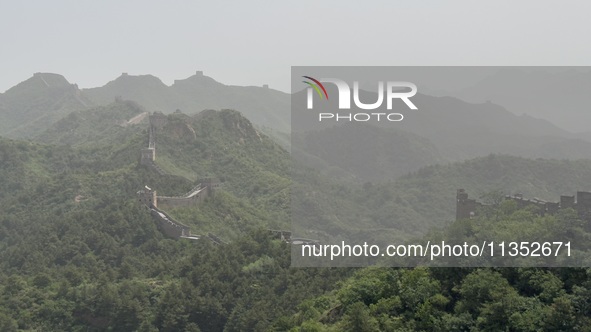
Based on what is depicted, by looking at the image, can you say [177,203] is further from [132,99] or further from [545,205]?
[132,99]

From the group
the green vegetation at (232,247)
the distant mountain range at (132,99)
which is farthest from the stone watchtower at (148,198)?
the distant mountain range at (132,99)

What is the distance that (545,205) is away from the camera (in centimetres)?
2700

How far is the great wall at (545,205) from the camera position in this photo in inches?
982

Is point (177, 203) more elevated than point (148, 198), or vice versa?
point (148, 198)

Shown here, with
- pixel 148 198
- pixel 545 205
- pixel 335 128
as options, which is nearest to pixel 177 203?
pixel 148 198

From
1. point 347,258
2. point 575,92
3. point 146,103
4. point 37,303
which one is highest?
point 146,103

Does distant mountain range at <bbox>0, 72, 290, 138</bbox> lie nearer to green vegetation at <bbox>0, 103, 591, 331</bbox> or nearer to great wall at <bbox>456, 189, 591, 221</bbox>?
green vegetation at <bbox>0, 103, 591, 331</bbox>

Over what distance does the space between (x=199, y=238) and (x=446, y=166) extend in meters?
24.5

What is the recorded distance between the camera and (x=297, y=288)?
3347cm

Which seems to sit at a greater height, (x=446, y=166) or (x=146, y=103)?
(x=146, y=103)

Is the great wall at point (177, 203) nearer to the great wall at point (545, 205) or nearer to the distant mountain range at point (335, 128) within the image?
the distant mountain range at point (335, 128)

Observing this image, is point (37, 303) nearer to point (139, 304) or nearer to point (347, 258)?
point (139, 304)

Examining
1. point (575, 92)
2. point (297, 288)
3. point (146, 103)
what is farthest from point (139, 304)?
point (146, 103)

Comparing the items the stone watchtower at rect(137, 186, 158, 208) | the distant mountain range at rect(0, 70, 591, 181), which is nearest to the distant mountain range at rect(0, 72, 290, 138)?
the distant mountain range at rect(0, 70, 591, 181)
